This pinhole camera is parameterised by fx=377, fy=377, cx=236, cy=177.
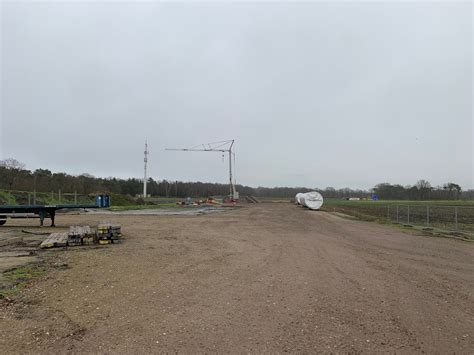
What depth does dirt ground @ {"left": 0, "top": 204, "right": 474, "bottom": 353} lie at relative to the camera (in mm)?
4527

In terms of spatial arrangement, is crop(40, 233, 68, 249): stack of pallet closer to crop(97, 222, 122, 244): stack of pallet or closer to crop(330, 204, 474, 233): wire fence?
crop(97, 222, 122, 244): stack of pallet

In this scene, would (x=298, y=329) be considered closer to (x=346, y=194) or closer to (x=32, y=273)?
(x=32, y=273)

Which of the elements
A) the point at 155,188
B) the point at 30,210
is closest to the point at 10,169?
the point at 30,210

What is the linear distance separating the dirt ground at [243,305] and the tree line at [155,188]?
4195cm

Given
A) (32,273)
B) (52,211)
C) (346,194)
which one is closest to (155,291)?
(32,273)

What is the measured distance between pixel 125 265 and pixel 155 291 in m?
2.78

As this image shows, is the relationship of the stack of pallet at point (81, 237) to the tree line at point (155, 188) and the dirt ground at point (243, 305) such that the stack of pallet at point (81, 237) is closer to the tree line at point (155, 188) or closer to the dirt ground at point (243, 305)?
the dirt ground at point (243, 305)

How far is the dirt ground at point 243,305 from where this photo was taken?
178 inches

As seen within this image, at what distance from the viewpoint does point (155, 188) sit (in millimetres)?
113438

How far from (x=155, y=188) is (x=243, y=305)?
11025cm

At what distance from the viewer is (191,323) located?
16.9 feet

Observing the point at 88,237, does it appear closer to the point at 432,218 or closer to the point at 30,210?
the point at 30,210

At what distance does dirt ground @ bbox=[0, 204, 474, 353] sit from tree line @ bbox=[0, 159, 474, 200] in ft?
138

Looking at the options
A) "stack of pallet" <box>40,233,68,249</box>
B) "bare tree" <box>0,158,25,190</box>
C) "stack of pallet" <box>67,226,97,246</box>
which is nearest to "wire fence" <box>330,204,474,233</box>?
"stack of pallet" <box>67,226,97,246</box>
